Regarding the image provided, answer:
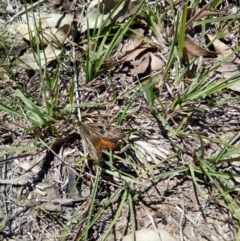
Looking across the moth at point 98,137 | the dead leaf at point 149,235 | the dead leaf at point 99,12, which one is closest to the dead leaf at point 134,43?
the dead leaf at point 99,12

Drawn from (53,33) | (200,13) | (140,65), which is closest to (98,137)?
(140,65)

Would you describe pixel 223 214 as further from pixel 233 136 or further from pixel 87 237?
pixel 87 237

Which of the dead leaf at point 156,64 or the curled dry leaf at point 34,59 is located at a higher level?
the curled dry leaf at point 34,59

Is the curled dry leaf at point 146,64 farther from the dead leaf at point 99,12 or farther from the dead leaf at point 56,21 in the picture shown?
the dead leaf at point 56,21

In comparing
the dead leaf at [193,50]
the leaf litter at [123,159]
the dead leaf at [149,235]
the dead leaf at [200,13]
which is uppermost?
the dead leaf at [200,13]

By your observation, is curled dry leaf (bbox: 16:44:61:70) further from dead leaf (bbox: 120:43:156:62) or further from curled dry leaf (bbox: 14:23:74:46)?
dead leaf (bbox: 120:43:156:62)

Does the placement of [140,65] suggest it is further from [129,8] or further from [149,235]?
[149,235]

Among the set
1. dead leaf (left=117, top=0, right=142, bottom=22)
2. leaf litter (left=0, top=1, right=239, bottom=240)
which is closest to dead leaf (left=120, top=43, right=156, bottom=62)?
leaf litter (left=0, top=1, right=239, bottom=240)
